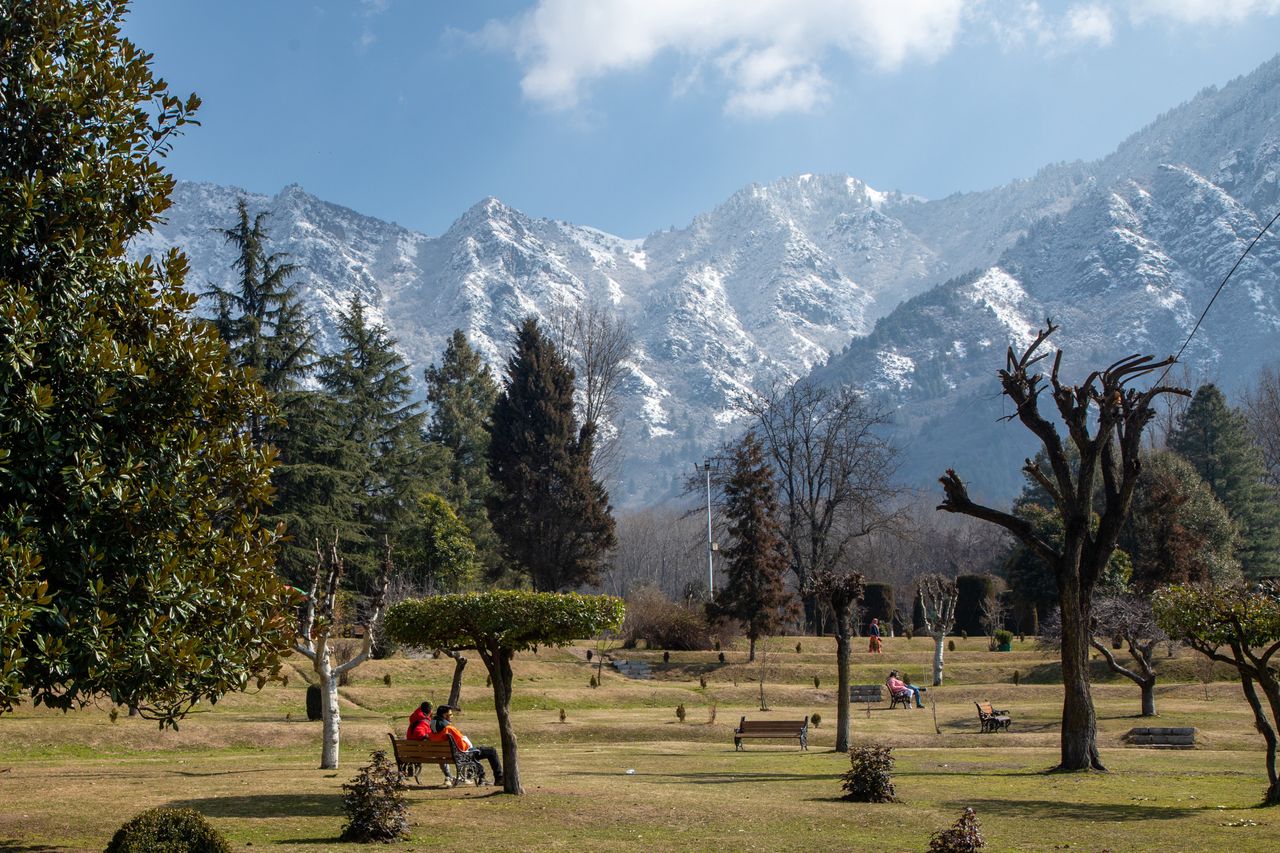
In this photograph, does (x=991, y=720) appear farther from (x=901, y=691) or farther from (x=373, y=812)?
(x=373, y=812)

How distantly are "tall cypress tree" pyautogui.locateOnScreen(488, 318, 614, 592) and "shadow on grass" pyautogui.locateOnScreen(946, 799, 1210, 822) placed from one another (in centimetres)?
3616

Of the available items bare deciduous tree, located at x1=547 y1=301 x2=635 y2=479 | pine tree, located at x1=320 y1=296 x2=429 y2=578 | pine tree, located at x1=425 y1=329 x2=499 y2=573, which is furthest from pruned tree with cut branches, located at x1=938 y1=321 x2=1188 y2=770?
pine tree, located at x1=425 y1=329 x2=499 y2=573

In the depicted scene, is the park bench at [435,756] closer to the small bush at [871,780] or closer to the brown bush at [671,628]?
the small bush at [871,780]

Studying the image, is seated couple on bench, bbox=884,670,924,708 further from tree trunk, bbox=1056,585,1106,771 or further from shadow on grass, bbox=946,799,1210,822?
shadow on grass, bbox=946,799,1210,822

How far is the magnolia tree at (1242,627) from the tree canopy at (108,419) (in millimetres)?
12004

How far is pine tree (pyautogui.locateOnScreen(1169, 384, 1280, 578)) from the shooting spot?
222ft

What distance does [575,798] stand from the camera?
16.0m

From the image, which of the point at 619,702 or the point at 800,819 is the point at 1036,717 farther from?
the point at 800,819

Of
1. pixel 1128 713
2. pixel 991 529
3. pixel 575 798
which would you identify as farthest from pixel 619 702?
pixel 991 529

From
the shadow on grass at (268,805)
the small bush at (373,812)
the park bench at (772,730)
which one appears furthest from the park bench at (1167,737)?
the small bush at (373,812)

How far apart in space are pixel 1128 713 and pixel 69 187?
3083 cm

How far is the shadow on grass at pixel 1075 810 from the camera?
1432 cm

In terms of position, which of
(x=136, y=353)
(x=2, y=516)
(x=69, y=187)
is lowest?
(x=2, y=516)

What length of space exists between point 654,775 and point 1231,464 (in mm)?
62083
